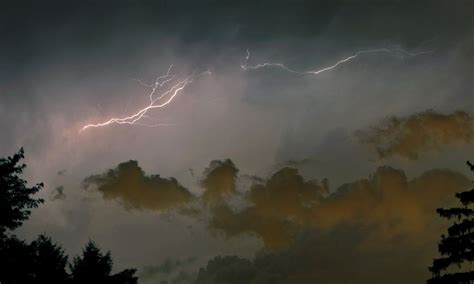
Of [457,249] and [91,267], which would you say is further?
[91,267]

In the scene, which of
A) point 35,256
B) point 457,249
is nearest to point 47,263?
point 35,256

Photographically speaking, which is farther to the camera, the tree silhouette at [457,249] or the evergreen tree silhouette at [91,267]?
the evergreen tree silhouette at [91,267]

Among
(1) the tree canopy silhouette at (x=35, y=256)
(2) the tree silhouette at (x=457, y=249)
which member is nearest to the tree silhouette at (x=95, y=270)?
(1) the tree canopy silhouette at (x=35, y=256)

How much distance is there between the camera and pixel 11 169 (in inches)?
916

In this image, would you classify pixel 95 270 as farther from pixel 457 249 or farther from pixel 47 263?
pixel 457 249

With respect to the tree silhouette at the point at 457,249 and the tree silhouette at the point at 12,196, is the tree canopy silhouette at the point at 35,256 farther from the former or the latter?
the tree silhouette at the point at 457,249

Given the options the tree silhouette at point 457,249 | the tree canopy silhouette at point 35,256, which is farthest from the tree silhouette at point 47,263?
the tree silhouette at point 457,249

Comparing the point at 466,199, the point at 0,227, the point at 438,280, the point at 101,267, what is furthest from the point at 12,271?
the point at 466,199

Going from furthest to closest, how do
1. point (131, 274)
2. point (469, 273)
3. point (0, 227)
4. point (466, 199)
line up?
point (131, 274) < point (0, 227) < point (466, 199) < point (469, 273)

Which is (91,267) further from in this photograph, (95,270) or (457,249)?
(457,249)

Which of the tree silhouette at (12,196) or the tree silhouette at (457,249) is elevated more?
the tree silhouette at (12,196)

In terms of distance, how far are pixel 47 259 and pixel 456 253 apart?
18169 millimetres

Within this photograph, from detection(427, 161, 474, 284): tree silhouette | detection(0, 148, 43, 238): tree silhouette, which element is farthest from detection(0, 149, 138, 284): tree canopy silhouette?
detection(427, 161, 474, 284): tree silhouette

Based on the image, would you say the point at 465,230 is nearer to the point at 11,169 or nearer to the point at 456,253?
the point at 456,253
